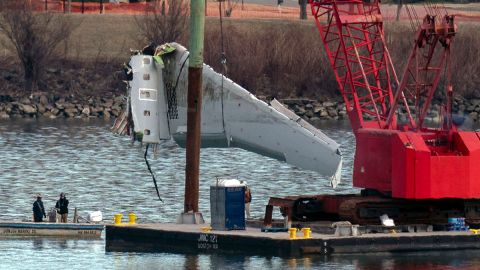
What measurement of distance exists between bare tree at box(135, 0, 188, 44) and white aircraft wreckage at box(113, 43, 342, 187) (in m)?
71.4

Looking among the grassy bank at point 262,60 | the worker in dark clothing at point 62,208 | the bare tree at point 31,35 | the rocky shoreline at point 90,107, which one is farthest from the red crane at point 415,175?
the bare tree at point 31,35

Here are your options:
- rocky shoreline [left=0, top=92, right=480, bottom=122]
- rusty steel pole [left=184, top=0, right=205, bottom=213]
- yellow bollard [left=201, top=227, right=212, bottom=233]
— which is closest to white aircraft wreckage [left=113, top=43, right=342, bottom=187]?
rusty steel pole [left=184, top=0, right=205, bottom=213]

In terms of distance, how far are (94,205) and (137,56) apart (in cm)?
1670

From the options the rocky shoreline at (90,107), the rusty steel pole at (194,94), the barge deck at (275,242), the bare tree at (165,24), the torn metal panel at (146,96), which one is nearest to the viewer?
the barge deck at (275,242)

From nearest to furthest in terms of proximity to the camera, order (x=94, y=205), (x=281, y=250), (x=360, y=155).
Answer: (x=281, y=250), (x=360, y=155), (x=94, y=205)

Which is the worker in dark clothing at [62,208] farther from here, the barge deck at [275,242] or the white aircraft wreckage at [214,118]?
the barge deck at [275,242]

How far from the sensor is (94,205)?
7062 cm

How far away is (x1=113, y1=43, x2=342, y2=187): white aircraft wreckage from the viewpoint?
55.1 m

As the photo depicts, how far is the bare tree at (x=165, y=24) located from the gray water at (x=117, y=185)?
39.0 ft

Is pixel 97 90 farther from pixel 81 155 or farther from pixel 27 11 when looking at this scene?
pixel 81 155

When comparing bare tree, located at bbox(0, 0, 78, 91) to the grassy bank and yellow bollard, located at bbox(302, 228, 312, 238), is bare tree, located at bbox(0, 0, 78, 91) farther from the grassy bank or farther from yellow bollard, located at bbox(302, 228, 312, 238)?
yellow bollard, located at bbox(302, 228, 312, 238)

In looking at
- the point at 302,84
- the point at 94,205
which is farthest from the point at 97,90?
the point at 94,205

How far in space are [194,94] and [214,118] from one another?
4.52 meters

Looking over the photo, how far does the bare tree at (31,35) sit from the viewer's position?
419ft
